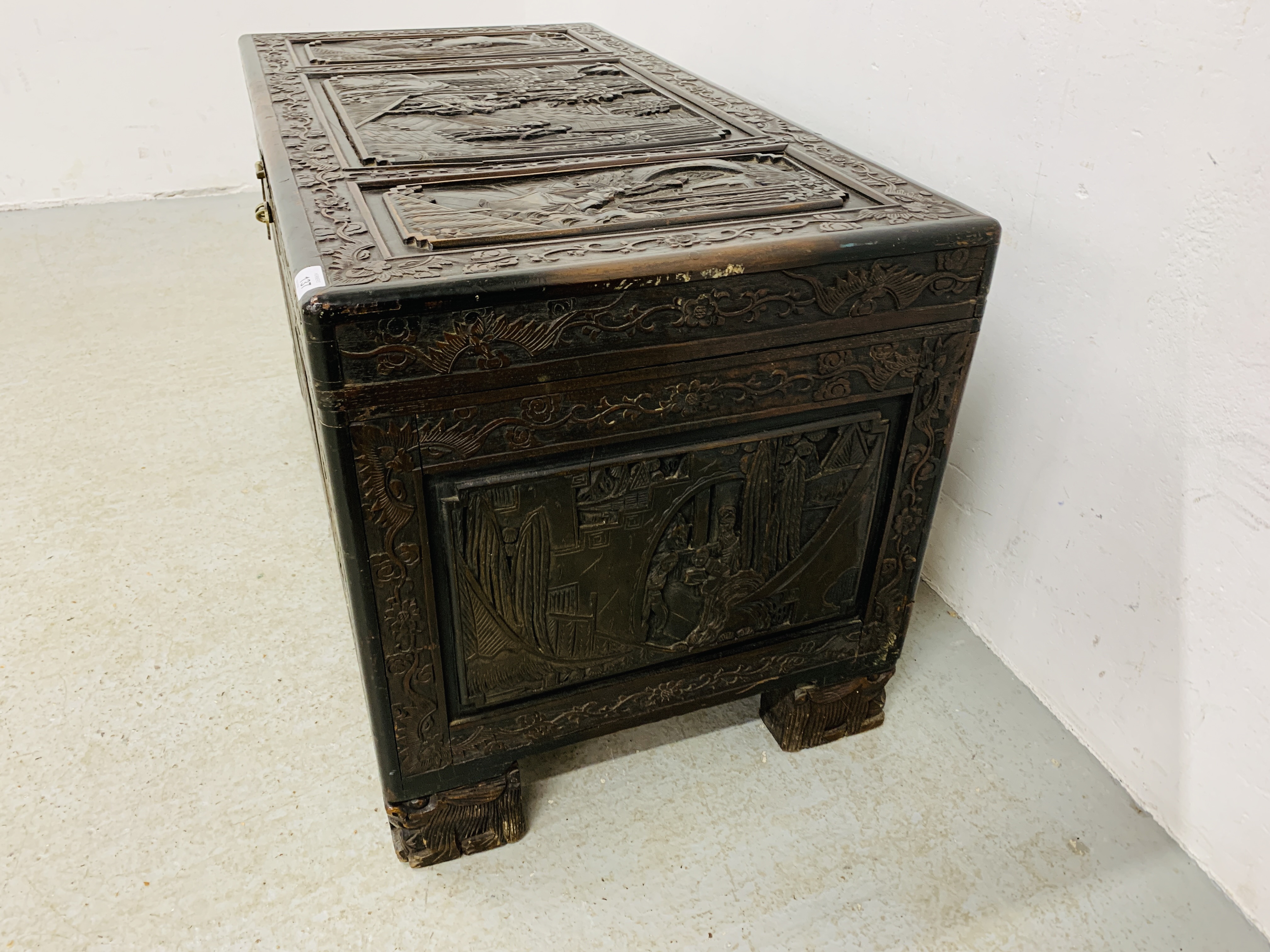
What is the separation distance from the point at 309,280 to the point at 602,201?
405mm

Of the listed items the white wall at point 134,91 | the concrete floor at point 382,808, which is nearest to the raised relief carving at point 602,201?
the concrete floor at point 382,808

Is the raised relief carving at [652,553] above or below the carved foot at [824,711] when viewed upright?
above

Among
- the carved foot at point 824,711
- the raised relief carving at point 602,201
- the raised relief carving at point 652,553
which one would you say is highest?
the raised relief carving at point 602,201

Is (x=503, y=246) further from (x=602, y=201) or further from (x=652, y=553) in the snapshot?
(x=652, y=553)

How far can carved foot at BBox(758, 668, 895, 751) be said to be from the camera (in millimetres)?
1400

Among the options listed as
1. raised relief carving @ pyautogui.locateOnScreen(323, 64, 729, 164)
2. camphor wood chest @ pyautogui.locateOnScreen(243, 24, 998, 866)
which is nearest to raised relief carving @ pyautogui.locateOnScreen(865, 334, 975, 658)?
camphor wood chest @ pyautogui.locateOnScreen(243, 24, 998, 866)

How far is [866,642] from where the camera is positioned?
1378 millimetres

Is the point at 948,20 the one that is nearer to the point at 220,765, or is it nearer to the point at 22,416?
the point at 220,765

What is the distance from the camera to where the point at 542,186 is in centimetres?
121

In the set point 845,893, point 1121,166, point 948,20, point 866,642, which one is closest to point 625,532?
point 866,642

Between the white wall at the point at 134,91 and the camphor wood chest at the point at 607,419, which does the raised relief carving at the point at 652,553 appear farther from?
the white wall at the point at 134,91

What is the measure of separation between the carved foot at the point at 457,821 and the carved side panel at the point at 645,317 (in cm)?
61

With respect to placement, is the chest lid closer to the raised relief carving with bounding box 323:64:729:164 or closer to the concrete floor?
the raised relief carving with bounding box 323:64:729:164

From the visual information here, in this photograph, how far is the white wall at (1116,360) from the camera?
1095 millimetres
